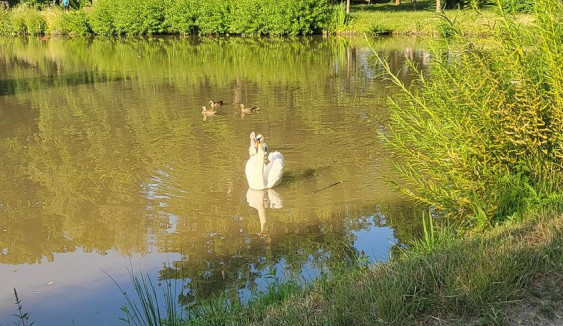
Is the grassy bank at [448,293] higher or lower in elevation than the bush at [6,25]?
lower

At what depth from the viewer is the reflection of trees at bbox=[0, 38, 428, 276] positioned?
8.88 meters

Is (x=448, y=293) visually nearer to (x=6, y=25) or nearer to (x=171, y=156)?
(x=171, y=156)

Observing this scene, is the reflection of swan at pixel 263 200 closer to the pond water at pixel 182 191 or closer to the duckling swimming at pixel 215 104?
the pond water at pixel 182 191

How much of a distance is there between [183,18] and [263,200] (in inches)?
1415

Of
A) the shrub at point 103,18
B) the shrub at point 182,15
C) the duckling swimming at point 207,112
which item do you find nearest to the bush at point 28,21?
the shrub at point 103,18

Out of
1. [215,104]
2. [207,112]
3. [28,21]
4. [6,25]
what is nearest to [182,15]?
[28,21]

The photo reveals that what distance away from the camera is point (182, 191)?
418 inches

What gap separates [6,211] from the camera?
1021cm

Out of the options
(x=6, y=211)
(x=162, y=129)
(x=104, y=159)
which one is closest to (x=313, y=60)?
(x=162, y=129)

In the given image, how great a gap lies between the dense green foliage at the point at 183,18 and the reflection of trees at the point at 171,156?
560 inches

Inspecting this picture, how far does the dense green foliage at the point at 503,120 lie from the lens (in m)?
6.68

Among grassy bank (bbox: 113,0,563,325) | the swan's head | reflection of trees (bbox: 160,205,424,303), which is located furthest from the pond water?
grassy bank (bbox: 113,0,563,325)

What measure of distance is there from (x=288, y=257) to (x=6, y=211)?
492 cm

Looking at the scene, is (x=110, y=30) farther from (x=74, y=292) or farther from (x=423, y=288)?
(x=423, y=288)
